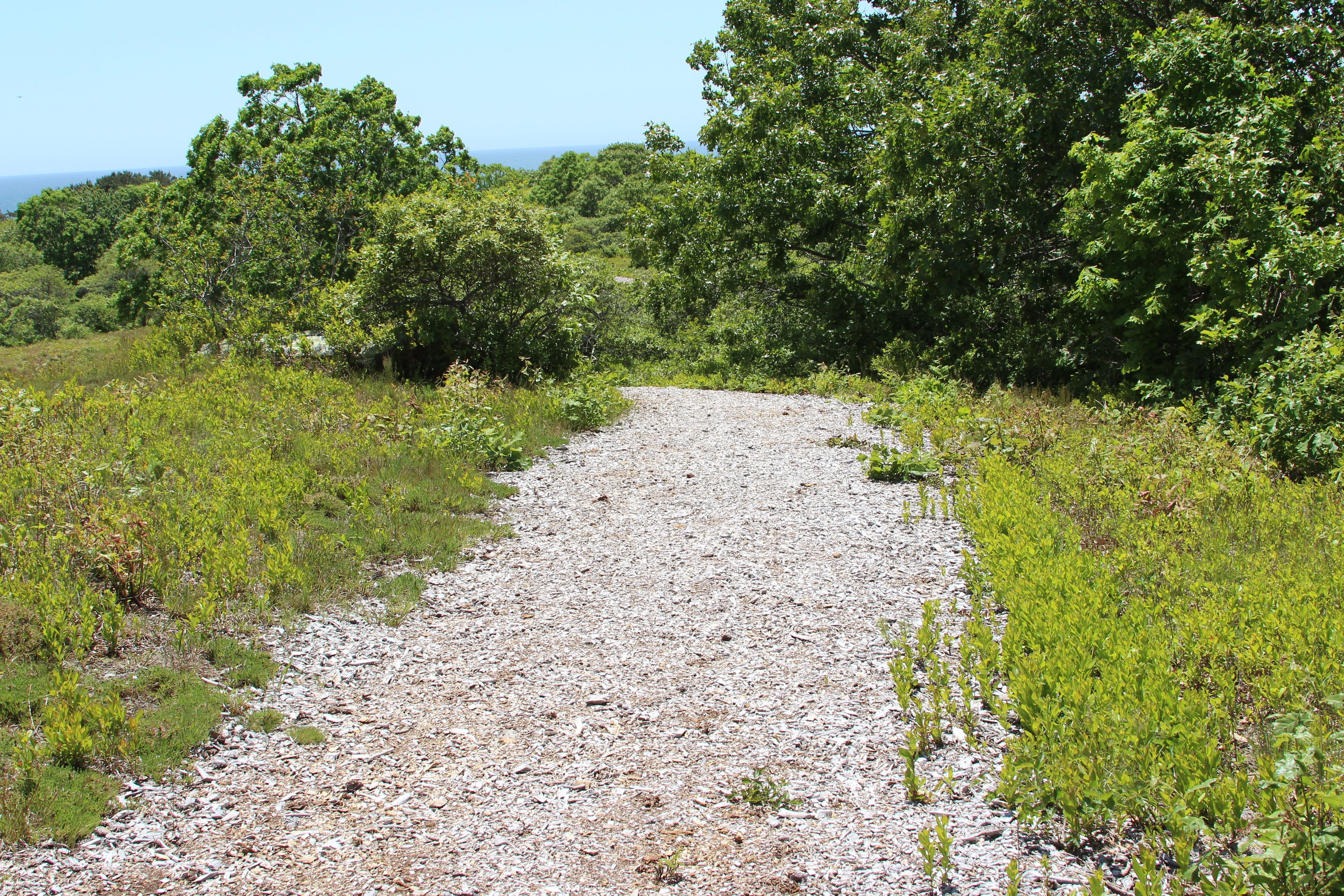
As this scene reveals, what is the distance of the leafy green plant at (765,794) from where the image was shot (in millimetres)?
4418

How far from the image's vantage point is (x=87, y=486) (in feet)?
24.7

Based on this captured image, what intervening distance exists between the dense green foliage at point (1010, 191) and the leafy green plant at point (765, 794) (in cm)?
895

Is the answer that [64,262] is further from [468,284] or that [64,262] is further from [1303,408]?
[1303,408]

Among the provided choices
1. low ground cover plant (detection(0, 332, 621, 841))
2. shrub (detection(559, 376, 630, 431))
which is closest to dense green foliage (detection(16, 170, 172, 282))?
low ground cover plant (detection(0, 332, 621, 841))

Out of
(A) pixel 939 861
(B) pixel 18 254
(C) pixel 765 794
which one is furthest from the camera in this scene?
(B) pixel 18 254

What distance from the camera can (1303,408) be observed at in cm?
909

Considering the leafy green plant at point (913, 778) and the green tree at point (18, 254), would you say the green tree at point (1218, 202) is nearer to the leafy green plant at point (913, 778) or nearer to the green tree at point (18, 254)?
the leafy green plant at point (913, 778)

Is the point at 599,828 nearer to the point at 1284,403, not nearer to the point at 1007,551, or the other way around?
the point at 1007,551

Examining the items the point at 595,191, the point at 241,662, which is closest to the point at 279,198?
the point at 241,662

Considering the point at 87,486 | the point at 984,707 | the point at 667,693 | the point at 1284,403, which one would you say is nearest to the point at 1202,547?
the point at 984,707

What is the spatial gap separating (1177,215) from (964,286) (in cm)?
508

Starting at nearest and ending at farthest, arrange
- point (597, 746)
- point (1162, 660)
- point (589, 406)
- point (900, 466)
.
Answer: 1. point (1162, 660)
2. point (597, 746)
3. point (900, 466)
4. point (589, 406)

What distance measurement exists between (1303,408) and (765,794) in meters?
7.95

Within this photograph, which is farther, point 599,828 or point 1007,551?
point 1007,551
